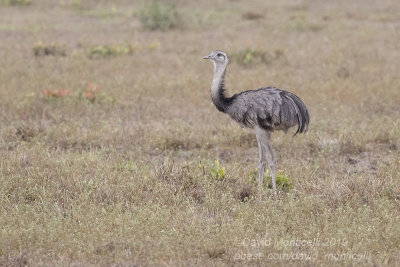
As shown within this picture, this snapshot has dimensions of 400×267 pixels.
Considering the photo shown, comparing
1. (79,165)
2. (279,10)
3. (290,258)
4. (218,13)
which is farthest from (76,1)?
(290,258)

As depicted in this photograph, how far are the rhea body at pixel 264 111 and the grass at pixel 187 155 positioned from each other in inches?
23.5

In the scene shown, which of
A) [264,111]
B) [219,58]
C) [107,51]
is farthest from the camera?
[107,51]

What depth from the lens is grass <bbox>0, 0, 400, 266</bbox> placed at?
5.71 meters

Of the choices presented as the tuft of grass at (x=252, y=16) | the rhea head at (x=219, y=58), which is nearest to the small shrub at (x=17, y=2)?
the tuft of grass at (x=252, y=16)

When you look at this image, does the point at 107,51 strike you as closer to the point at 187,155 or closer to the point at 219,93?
the point at 187,155

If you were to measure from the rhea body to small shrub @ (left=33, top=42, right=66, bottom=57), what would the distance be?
28.3ft

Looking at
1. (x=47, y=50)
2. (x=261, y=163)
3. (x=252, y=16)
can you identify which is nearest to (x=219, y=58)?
(x=261, y=163)

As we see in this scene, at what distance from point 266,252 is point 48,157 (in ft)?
12.7

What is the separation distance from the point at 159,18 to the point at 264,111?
12.2 m

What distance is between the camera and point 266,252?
5559 mm

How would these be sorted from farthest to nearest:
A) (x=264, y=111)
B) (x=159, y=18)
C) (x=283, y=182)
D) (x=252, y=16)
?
(x=252, y=16)
(x=159, y=18)
(x=283, y=182)
(x=264, y=111)

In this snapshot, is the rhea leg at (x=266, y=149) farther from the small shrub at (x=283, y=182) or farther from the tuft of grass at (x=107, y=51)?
the tuft of grass at (x=107, y=51)

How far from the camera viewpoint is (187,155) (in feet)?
30.1

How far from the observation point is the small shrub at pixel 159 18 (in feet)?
61.8
